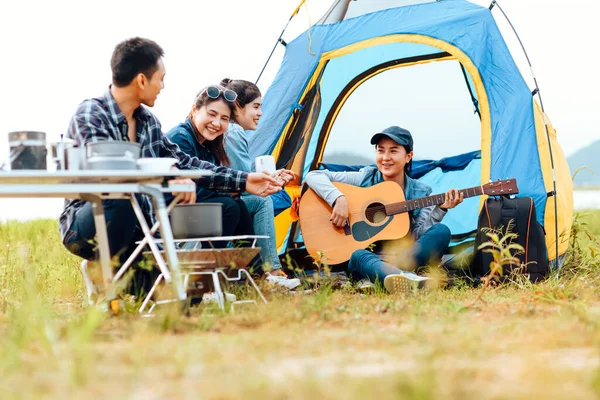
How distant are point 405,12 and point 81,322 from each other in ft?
10.8

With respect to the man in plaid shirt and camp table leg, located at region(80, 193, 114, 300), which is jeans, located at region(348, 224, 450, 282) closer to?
the man in plaid shirt

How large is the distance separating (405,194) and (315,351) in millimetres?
2672

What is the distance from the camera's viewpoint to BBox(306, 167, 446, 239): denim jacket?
14.9ft

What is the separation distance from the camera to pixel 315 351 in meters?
2.04

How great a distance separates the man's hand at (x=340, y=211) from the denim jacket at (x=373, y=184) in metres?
0.04

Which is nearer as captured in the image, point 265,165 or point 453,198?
point 265,165

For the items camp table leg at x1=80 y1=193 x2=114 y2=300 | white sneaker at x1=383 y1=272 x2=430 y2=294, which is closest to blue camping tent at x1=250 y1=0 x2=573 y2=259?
white sneaker at x1=383 y1=272 x2=430 y2=294

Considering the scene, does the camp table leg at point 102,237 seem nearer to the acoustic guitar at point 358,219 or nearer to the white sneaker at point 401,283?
the white sneaker at point 401,283

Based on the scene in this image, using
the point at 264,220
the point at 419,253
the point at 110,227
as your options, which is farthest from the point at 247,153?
the point at 110,227

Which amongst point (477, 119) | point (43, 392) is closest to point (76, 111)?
point (43, 392)

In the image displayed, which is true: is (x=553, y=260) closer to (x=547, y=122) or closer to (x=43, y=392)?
(x=547, y=122)

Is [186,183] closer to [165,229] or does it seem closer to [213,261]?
[165,229]

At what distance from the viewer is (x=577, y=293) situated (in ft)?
11.4

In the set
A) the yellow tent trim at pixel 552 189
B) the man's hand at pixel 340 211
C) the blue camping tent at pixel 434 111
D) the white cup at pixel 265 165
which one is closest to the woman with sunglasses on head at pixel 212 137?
the white cup at pixel 265 165
